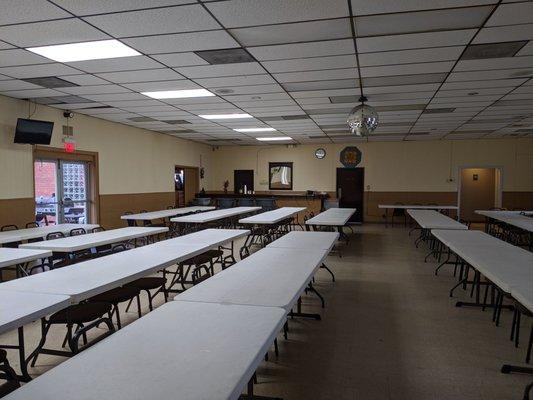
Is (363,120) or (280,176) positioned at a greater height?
(363,120)

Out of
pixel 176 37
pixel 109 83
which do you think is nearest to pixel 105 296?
pixel 176 37

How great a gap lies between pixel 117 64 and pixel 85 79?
3.16 feet

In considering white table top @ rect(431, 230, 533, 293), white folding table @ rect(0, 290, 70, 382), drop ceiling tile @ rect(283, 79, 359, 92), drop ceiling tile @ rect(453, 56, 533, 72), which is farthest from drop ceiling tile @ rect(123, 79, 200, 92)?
white table top @ rect(431, 230, 533, 293)

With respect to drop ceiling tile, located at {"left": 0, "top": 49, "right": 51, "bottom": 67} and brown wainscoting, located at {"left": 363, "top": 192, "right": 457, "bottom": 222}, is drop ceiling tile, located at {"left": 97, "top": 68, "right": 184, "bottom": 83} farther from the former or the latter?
brown wainscoting, located at {"left": 363, "top": 192, "right": 457, "bottom": 222}

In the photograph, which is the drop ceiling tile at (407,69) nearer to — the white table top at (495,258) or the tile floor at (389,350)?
the white table top at (495,258)

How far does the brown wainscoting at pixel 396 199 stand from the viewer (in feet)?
42.6

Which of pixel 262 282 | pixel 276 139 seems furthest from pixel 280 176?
pixel 262 282

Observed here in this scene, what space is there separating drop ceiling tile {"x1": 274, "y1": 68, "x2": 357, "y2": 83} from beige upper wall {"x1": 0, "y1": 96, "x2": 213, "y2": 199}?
4.52 metres

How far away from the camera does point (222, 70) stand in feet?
16.6

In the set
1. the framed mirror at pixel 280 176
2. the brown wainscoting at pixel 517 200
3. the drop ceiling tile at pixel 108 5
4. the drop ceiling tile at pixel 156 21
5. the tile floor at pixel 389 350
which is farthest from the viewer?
the framed mirror at pixel 280 176

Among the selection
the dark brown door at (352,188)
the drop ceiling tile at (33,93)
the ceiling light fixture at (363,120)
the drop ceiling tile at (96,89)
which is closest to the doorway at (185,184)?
the dark brown door at (352,188)

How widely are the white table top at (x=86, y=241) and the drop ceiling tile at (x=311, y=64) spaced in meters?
2.93

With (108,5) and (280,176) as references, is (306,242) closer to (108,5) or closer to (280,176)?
(108,5)

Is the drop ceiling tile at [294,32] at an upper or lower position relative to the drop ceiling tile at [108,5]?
upper
